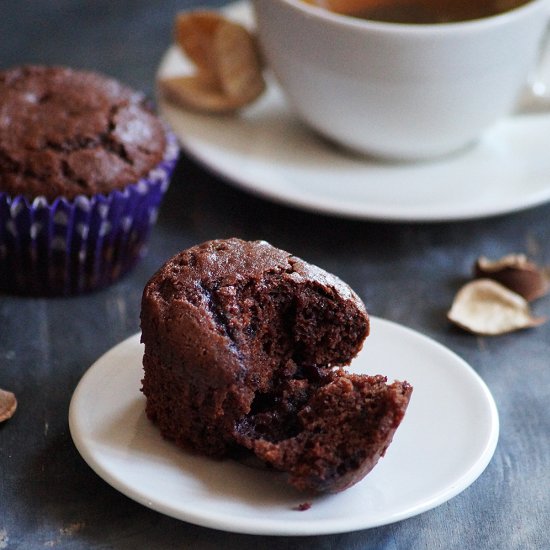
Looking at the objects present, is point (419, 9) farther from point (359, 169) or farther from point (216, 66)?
point (216, 66)

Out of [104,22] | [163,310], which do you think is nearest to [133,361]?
[163,310]

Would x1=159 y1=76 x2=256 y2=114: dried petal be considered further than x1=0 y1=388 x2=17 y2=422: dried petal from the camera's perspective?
Yes

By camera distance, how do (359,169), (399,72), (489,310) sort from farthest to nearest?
(359,169), (399,72), (489,310)

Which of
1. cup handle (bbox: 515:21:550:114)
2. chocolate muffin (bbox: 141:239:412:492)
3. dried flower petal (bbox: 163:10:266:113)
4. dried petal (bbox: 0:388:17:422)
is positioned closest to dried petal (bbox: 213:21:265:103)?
dried flower petal (bbox: 163:10:266:113)

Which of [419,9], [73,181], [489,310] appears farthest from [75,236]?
[419,9]

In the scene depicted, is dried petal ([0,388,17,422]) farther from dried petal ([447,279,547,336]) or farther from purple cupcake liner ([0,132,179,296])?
dried petal ([447,279,547,336])

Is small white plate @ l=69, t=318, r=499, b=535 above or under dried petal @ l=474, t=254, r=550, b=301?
above

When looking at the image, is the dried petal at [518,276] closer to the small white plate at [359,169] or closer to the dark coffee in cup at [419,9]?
the small white plate at [359,169]
